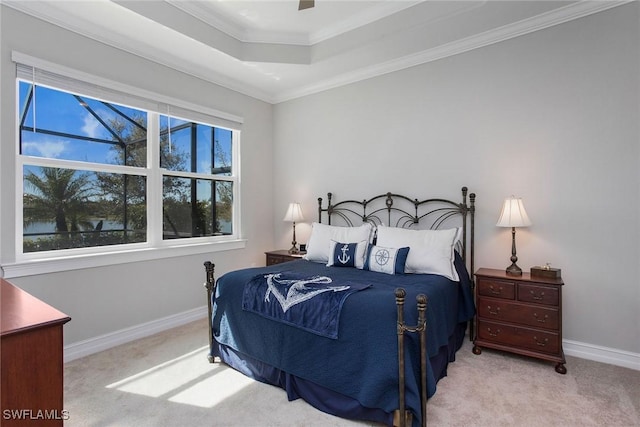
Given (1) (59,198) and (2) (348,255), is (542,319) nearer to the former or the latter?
(2) (348,255)

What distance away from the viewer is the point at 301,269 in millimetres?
2996

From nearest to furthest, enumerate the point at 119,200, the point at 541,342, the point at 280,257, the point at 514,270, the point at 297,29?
the point at 541,342 < the point at 514,270 < the point at 119,200 < the point at 297,29 < the point at 280,257

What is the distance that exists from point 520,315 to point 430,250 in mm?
841

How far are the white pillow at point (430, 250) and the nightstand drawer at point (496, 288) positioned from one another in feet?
0.77

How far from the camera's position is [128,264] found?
3.19 meters

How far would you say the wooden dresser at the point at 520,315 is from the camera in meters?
2.48

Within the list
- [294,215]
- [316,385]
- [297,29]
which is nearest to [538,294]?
[316,385]

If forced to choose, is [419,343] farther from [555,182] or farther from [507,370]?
[555,182]

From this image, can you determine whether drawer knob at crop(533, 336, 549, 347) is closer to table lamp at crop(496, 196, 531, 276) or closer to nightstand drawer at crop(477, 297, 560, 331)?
nightstand drawer at crop(477, 297, 560, 331)

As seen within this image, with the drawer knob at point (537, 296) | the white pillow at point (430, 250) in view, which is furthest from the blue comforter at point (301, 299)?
the drawer knob at point (537, 296)

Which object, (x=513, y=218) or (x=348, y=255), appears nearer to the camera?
(x=513, y=218)

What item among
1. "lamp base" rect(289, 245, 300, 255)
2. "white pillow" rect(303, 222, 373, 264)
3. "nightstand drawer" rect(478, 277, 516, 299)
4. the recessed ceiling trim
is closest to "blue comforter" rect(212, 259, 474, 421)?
"nightstand drawer" rect(478, 277, 516, 299)

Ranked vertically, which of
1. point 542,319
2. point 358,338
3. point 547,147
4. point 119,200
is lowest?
point 542,319

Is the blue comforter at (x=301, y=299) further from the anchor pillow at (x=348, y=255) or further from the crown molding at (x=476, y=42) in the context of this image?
the crown molding at (x=476, y=42)
